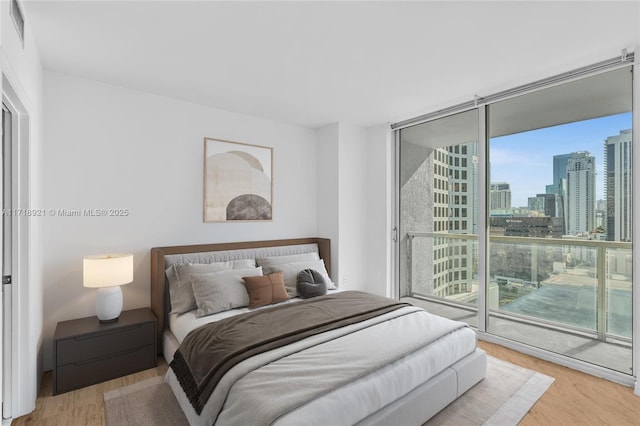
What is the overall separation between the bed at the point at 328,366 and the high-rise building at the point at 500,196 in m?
1.49

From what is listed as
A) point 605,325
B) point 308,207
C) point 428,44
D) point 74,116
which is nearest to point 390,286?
point 308,207

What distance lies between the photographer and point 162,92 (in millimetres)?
3219

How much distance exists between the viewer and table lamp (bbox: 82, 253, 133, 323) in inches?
102

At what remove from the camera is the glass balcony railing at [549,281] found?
271 cm

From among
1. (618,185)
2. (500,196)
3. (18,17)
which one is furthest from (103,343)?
(618,185)

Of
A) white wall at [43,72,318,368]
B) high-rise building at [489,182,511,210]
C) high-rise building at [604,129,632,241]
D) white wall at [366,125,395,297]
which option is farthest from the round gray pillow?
high-rise building at [604,129,632,241]

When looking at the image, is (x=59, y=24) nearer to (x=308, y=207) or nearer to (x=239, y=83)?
(x=239, y=83)

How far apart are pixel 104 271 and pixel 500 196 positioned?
377cm

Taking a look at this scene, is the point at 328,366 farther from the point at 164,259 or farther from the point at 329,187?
the point at 329,187

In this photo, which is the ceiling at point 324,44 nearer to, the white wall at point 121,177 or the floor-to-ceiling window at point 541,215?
the white wall at point 121,177

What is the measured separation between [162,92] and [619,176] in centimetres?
416

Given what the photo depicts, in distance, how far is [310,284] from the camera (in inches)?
131

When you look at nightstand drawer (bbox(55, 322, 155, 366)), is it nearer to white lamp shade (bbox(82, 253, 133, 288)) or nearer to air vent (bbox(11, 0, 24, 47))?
white lamp shade (bbox(82, 253, 133, 288))

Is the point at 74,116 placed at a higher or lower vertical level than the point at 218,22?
lower
